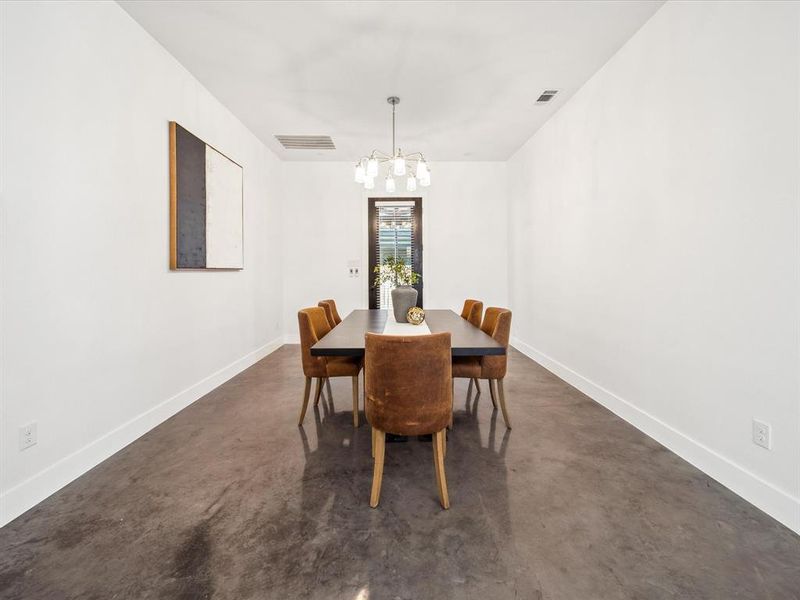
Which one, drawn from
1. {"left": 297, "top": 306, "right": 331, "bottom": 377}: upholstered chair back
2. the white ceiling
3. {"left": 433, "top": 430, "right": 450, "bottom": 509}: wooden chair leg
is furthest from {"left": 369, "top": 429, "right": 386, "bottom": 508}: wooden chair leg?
the white ceiling

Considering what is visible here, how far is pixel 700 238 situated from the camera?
2.10 meters

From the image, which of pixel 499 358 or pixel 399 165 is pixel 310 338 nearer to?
pixel 499 358

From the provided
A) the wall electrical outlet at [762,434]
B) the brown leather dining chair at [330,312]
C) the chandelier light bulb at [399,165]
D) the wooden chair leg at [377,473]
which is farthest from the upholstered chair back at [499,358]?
the brown leather dining chair at [330,312]

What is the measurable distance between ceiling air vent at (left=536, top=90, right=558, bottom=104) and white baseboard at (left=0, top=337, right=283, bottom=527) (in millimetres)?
4376

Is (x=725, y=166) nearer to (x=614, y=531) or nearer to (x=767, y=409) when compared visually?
(x=767, y=409)

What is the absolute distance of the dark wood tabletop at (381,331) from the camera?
1904 mm

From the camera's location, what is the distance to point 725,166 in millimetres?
1933

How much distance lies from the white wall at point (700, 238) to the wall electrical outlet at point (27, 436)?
12.0ft

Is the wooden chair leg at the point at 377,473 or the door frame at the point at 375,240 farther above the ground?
the door frame at the point at 375,240

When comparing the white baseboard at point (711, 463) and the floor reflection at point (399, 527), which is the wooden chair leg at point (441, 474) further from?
the white baseboard at point (711, 463)

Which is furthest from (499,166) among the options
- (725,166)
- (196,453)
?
(196,453)

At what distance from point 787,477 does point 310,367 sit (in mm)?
2700

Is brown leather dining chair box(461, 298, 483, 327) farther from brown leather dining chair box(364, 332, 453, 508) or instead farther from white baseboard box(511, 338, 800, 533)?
brown leather dining chair box(364, 332, 453, 508)

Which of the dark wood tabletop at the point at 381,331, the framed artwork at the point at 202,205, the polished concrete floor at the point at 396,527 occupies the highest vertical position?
the framed artwork at the point at 202,205
